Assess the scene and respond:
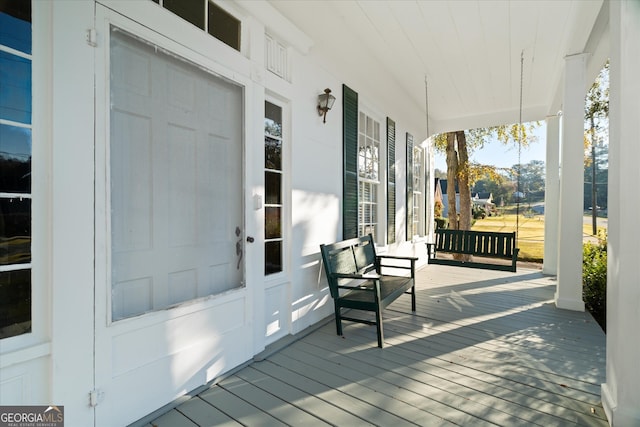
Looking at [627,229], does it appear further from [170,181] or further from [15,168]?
[15,168]

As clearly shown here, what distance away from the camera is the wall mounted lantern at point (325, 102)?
3.36 metres

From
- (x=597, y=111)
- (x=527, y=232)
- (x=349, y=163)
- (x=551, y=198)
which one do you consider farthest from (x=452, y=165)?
(x=349, y=163)

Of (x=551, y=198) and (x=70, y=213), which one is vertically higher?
(x=551, y=198)

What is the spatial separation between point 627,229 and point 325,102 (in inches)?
105

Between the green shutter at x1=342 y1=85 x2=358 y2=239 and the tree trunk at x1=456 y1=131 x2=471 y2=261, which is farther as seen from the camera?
the tree trunk at x1=456 y1=131 x2=471 y2=261

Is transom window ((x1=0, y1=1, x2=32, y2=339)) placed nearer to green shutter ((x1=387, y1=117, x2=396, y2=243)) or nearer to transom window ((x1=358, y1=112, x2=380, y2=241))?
transom window ((x1=358, y1=112, x2=380, y2=241))

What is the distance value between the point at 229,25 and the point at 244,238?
1657 mm

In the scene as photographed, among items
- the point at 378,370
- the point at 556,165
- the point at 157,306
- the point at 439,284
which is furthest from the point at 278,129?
the point at 556,165

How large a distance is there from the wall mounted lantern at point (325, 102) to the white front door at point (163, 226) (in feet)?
3.66

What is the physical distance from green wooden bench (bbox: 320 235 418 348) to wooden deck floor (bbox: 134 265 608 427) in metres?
0.31

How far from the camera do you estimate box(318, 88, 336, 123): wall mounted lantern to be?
11.0ft

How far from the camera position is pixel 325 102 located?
132 inches

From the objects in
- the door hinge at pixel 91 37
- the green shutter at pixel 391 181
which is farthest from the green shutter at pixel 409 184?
the door hinge at pixel 91 37

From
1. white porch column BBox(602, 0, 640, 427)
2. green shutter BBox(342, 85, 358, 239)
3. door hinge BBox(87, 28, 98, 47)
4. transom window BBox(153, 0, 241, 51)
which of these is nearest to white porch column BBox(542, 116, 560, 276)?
green shutter BBox(342, 85, 358, 239)
